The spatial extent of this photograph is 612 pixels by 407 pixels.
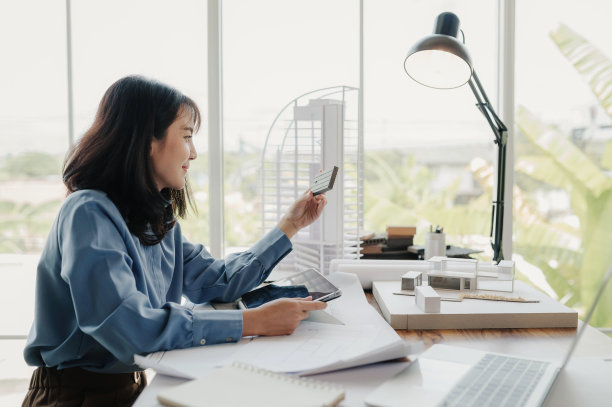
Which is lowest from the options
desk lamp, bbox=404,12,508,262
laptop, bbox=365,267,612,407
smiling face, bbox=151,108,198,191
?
laptop, bbox=365,267,612,407

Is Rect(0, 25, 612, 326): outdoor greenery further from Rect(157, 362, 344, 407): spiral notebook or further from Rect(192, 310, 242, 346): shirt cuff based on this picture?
Rect(157, 362, 344, 407): spiral notebook

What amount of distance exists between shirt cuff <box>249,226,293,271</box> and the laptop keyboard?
69 centimetres

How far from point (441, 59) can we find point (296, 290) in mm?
853

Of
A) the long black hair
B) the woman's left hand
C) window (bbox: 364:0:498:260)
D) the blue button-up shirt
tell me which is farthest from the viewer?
window (bbox: 364:0:498:260)

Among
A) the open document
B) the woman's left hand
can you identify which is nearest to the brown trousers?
the open document

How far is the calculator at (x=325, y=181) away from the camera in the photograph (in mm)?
1417

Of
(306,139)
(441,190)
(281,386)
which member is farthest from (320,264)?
(441,190)

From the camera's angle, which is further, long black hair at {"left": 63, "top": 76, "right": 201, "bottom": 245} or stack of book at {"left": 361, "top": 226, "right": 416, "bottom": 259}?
stack of book at {"left": 361, "top": 226, "right": 416, "bottom": 259}

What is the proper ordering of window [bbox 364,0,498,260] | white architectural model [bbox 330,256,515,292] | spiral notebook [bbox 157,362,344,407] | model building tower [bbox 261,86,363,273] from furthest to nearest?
window [bbox 364,0,498,260] → model building tower [bbox 261,86,363,273] → white architectural model [bbox 330,256,515,292] → spiral notebook [bbox 157,362,344,407]

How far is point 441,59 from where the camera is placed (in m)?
1.63

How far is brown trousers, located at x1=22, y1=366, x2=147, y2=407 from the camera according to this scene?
115 centimetres

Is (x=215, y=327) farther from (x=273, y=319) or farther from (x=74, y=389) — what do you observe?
(x=74, y=389)

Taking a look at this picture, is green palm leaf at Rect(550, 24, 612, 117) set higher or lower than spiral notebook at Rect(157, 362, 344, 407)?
higher

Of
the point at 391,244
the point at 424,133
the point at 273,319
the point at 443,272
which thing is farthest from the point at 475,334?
the point at 424,133
